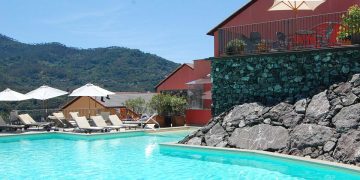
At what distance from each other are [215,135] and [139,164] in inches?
120

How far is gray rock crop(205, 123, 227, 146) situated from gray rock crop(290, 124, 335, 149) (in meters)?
2.63

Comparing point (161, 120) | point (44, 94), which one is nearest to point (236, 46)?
point (161, 120)

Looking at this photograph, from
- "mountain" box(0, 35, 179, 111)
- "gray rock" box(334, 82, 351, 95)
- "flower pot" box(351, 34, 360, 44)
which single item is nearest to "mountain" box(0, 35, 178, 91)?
"mountain" box(0, 35, 179, 111)

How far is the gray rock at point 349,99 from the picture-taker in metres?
11.5

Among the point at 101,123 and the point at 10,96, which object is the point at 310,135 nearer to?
the point at 101,123

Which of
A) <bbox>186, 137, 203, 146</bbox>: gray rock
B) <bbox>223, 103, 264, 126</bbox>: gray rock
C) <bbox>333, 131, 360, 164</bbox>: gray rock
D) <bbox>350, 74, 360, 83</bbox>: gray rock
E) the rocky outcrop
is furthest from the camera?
<bbox>186, 137, 203, 146</bbox>: gray rock

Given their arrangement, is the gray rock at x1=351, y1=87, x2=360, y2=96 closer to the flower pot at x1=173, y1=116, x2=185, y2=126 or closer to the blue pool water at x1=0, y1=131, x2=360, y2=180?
the blue pool water at x1=0, y1=131, x2=360, y2=180

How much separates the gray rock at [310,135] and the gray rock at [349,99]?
0.88m

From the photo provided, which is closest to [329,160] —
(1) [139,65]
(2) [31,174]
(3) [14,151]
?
(2) [31,174]

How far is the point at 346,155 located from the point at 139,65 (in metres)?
70.1

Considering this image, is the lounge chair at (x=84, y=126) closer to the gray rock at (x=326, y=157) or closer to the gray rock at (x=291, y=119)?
the gray rock at (x=291, y=119)

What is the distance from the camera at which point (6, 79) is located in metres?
56.1

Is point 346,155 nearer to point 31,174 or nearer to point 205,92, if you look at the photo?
point 31,174

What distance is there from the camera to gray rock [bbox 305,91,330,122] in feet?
39.1
